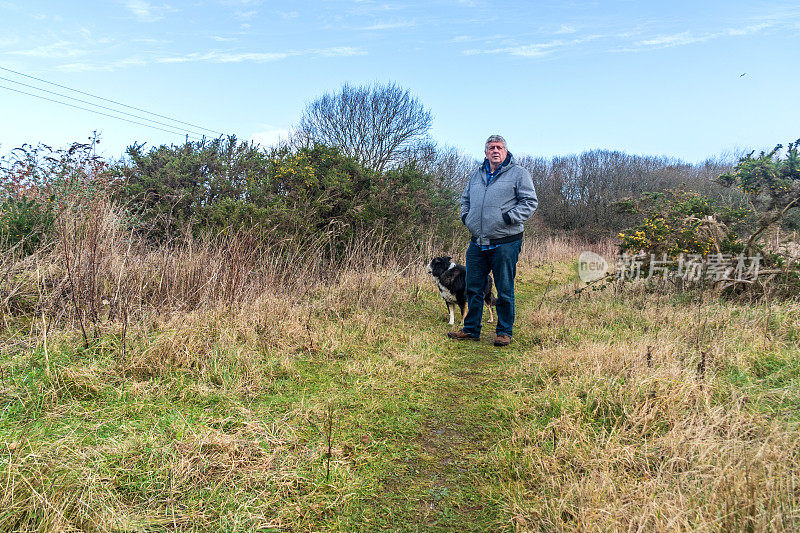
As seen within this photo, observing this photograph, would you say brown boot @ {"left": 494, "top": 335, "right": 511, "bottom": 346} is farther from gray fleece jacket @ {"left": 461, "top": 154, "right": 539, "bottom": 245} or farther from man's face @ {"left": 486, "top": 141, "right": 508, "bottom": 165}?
man's face @ {"left": 486, "top": 141, "right": 508, "bottom": 165}

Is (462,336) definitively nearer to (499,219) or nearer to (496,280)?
(496,280)

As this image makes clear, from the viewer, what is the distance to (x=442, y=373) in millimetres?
3996

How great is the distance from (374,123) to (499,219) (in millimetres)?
18812

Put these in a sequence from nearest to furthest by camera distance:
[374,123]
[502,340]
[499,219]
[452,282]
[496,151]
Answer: [499,219] → [496,151] → [502,340] → [452,282] → [374,123]

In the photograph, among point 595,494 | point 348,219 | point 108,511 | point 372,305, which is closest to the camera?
point 108,511

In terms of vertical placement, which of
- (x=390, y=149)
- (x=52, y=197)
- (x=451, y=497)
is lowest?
(x=451, y=497)

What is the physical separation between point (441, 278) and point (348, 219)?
3.91 metres

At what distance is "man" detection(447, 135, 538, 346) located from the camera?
15.5ft

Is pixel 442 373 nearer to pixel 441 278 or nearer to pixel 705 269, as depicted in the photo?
pixel 441 278

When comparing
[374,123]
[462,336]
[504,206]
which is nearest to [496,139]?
[504,206]

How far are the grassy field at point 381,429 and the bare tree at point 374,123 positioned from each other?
18.6m

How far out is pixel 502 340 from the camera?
16.2 ft

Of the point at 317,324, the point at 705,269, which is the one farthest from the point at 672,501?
the point at 705,269

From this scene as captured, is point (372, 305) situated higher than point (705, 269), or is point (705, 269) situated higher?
point (705, 269)
